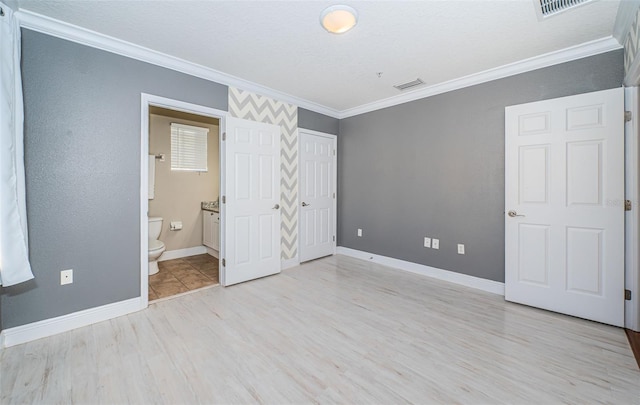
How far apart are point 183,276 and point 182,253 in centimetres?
114

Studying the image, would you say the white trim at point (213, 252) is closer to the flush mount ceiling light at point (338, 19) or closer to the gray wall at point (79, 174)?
the gray wall at point (79, 174)

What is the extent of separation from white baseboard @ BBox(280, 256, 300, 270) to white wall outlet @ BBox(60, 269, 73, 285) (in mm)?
2240

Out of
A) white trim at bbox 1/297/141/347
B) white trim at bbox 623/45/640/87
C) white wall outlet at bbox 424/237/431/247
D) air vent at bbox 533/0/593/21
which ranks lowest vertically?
white trim at bbox 1/297/141/347

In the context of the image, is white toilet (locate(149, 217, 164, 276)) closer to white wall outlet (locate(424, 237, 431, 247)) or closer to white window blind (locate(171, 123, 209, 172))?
white window blind (locate(171, 123, 209, 172))

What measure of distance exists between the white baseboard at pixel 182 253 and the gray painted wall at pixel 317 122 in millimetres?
2813

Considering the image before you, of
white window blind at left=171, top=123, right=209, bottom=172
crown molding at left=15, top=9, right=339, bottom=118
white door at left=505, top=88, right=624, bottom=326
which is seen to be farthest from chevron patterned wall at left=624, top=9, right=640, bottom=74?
white window blind at left=171, top=123, right=209, bottom=172

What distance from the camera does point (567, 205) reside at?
2.48 meters

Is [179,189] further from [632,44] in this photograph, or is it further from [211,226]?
[632,44]

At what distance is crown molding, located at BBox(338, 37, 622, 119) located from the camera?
2.39 metres

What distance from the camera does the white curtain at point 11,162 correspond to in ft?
5.74

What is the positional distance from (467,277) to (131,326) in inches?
140

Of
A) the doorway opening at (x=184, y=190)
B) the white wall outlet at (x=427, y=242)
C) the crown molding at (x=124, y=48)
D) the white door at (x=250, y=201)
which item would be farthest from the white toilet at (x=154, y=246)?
the white wall outlet at (x=427, y=242)

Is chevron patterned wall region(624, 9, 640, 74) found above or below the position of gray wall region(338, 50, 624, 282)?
above

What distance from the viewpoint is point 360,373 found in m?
1.72
